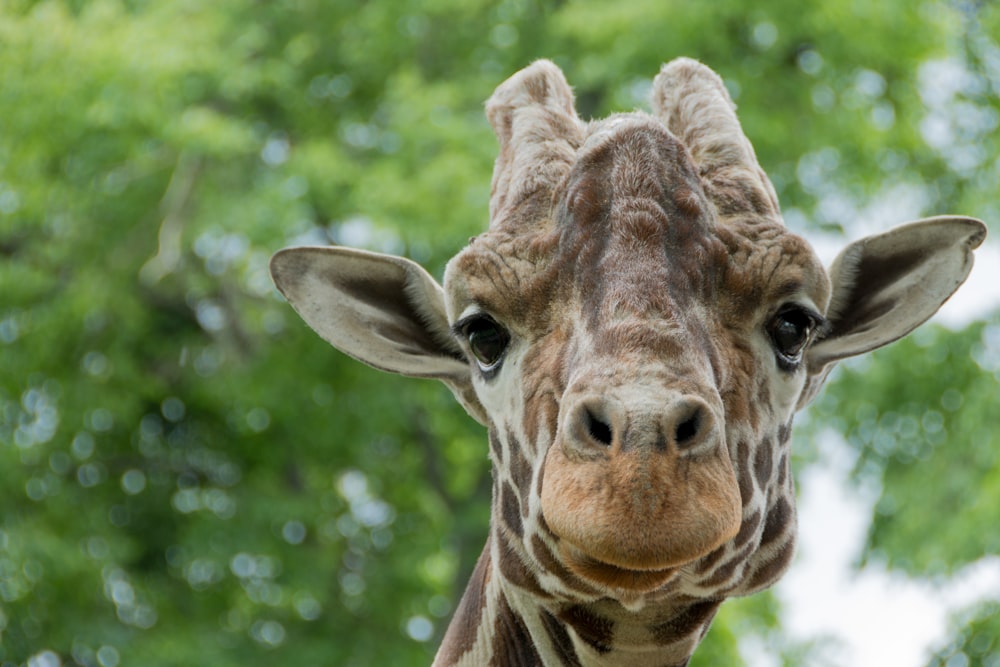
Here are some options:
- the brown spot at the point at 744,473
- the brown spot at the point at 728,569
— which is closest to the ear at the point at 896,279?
the brown spot at the point at 744,473

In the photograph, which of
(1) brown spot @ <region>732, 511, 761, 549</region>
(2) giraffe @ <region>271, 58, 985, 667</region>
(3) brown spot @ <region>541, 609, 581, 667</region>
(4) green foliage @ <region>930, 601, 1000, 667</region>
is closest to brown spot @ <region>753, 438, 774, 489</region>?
(2) giraffe @ <region>271, 58, 985, 667</region>

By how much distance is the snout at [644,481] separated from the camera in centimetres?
357

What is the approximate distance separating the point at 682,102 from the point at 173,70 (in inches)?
422

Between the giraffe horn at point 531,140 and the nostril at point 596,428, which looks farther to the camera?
the giraffe horn at point 531,140

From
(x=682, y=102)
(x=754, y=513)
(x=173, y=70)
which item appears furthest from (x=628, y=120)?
(x=173, y=70)

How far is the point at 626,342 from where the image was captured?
12.6 ft

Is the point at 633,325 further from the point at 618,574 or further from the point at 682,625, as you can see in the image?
the point at 682,625

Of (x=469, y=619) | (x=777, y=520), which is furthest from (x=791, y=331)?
(x=469, y=619)

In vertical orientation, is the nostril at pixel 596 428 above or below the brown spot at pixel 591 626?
above

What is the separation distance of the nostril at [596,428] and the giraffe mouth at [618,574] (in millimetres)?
326

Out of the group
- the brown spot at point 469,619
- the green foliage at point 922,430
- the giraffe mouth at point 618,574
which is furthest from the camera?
the green foliage at point 922,430

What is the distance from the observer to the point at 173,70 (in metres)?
15.0

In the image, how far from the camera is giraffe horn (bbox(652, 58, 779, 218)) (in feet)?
15.1

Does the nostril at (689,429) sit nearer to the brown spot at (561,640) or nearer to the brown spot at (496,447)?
the brown spot at (496,447)
